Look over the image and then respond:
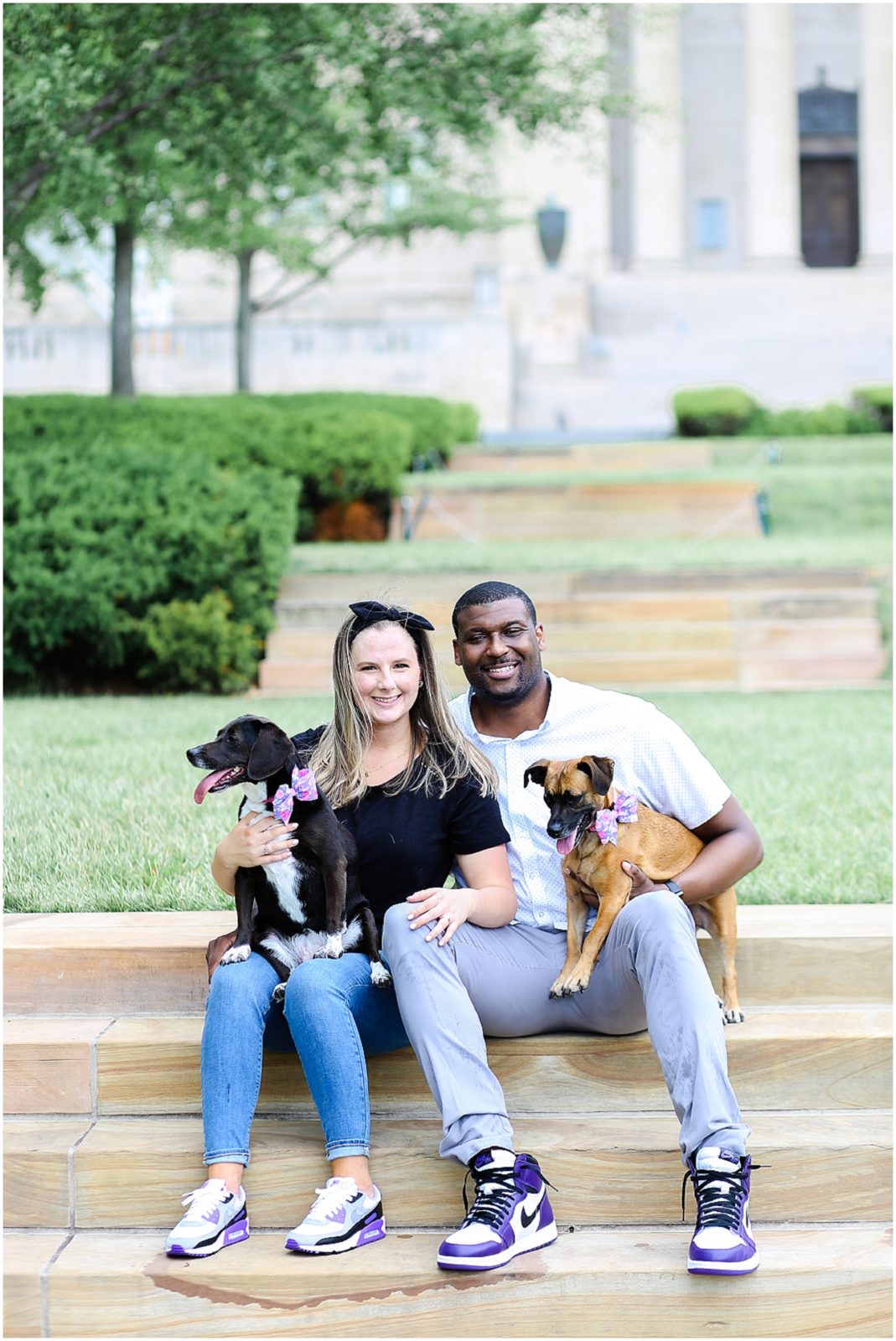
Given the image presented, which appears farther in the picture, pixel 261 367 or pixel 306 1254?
pixel 261 367

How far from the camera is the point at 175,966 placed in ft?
14.2

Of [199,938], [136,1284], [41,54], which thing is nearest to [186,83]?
[41,54]

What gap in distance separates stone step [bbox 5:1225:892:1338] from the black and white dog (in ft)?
2.38

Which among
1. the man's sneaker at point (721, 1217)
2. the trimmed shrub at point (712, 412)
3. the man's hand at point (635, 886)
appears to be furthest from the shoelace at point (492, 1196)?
the trimmed shrub at point (712, 412)

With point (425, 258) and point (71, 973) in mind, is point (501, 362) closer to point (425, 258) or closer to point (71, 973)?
point (425, 258)

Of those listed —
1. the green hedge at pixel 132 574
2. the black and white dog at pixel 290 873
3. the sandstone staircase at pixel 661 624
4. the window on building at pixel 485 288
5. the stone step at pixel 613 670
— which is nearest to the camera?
the black and white dog at pixel 290 873

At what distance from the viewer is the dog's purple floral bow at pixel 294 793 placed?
3.72 meters

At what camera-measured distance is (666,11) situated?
41.4ft

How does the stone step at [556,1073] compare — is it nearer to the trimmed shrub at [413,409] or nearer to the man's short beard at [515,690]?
the man's short beard at [515,690]

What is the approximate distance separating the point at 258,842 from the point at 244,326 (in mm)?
19606

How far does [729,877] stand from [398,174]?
31.2 feet

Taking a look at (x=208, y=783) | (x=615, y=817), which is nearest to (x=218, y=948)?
(x=208, y=783)

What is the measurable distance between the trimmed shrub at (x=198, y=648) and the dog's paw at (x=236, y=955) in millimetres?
6127

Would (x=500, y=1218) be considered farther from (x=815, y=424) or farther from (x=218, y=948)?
(x=815, y=424)
